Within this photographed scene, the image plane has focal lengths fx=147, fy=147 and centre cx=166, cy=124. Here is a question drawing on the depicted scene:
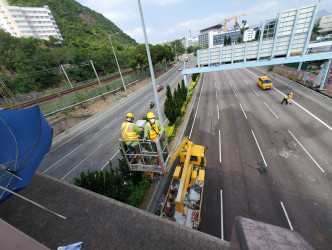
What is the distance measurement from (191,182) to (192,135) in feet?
23.3

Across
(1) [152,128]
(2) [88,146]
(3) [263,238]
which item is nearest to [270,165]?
(1) [152,128]

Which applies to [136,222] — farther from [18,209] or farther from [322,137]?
[322,137]

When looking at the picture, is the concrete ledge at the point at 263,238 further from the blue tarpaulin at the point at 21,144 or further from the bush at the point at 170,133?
the bush at the point at 170,133

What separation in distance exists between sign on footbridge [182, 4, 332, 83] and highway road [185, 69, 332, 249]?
17.3 ft

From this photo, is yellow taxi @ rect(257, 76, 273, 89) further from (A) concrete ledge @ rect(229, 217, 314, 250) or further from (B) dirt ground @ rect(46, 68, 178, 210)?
(A) concrete ledge @ rect(229, 217, 314, 250)

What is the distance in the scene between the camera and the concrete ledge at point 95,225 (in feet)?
7.99

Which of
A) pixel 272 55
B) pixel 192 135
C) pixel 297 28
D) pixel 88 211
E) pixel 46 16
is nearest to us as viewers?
pixel 88 211

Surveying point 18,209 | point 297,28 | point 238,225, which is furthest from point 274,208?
point 297,28

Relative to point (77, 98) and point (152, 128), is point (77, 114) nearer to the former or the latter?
point (77, 98)

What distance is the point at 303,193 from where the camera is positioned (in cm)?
820

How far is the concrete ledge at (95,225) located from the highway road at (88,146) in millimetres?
9226

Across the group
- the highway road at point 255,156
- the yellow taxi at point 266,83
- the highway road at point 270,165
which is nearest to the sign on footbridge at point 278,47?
the yellow taxi at point 266,83

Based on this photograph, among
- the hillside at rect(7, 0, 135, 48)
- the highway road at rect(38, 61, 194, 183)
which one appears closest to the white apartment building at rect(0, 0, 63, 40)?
the hillside at rect(7, 0, 135, 48)

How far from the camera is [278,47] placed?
1733 centimetres
